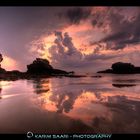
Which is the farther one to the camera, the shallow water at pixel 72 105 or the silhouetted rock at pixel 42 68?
the silhouetted rock at pixel 42 68

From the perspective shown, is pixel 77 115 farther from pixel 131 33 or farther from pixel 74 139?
pixel 131 33

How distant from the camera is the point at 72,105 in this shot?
2488mm

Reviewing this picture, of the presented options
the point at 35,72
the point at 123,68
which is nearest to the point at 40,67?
the point at 35,72

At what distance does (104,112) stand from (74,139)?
38cm

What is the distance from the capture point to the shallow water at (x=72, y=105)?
7.69 ft

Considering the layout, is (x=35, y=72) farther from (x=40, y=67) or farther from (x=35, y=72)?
(x=40, y=67)

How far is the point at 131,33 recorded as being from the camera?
8.35ft

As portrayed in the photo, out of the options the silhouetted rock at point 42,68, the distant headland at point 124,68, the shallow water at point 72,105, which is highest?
the silhouetted rock at point 42,68
